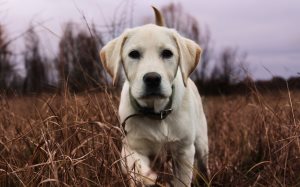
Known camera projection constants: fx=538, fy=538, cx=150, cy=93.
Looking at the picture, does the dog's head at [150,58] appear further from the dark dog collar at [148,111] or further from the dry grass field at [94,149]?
the dry grass field at [94,149]

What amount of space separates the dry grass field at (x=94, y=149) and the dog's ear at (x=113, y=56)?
0.73 ft

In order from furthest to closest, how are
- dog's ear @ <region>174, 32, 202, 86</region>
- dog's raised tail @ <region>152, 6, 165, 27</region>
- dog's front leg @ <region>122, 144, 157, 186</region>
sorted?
dog's raised tail @ <region>152, 6, 165, 27</region>
dog's ear @ <region>174, 32, 202, 86</region>
dog's front leg @ <region>122, 144, 157, 186</region>

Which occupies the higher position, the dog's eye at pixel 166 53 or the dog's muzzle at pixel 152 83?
the dog's eye at pixel 166 53

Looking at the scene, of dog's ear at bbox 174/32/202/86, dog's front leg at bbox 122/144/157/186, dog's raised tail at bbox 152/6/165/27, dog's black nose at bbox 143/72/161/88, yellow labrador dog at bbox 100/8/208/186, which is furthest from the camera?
dog's raised tail at bbox 152/6/165/27

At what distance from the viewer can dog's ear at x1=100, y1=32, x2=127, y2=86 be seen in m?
3.60

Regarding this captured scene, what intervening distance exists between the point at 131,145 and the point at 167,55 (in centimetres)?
65

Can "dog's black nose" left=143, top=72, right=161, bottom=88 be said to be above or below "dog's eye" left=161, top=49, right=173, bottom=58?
below

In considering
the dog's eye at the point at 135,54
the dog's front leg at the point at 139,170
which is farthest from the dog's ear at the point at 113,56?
the dog's front leg at the point at 139,170

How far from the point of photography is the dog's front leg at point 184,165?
3666 mm

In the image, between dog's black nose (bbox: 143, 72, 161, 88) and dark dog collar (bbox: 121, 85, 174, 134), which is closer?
dog's black nose (bbox: 143, 72, 161, 88)

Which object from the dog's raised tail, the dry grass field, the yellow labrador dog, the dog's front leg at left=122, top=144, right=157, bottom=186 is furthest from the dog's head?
the dog's raised tail

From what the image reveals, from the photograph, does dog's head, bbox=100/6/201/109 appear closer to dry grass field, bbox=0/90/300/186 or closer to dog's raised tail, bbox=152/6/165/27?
dry grass field, bbox=0/90/300/186

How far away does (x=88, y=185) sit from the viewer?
2820 mm

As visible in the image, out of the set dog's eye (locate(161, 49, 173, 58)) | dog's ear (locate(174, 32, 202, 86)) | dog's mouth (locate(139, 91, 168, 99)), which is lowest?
dog's mouth (locate(139, 91, 168, 99))
